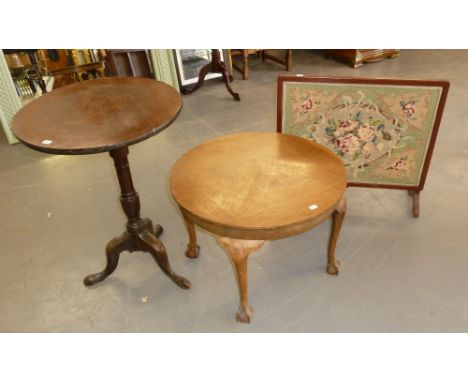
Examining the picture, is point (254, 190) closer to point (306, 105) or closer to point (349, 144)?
point (306, 105)

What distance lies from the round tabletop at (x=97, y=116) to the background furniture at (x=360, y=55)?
3326 mm

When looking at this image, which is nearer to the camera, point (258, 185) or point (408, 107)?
point (258, 185)

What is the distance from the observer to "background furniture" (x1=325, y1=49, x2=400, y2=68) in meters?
4.63

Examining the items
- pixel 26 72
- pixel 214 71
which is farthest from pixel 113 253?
pixel 214 71

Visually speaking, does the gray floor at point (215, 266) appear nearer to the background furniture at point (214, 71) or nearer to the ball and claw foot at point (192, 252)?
the ball and claw foot at point (192, 252)

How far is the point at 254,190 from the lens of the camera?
1.65m

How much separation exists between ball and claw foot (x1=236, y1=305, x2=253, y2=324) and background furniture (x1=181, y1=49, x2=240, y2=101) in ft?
8.85

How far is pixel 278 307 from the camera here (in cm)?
192

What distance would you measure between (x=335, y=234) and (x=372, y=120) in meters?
0.70

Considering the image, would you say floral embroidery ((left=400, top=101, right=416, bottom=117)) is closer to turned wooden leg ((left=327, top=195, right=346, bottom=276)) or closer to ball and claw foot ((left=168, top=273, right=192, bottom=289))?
turned wooden leg ((left=327, top=195, right=346, bottom=276))

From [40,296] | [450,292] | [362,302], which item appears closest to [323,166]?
[362,302]

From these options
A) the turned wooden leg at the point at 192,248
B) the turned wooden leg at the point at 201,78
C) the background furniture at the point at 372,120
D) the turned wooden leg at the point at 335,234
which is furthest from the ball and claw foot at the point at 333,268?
the turned wooden leg at the point at 201,78

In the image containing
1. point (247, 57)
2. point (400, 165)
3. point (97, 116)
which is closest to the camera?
point (97, 116)

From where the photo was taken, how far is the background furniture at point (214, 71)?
4.09 m
